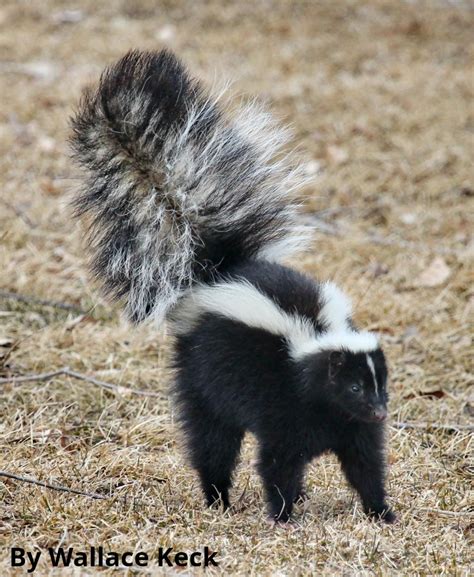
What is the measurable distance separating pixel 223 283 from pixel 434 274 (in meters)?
2.71

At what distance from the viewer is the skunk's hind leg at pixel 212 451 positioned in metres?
3.43

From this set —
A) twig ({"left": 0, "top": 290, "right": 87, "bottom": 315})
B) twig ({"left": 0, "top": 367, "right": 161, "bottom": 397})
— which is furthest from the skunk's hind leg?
twig ({"left": 0, "top": 290, "right": 87, "bottom": 315})

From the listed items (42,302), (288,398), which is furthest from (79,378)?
(288,398)

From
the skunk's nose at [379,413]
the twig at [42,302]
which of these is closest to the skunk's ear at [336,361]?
the skunk's nose at [379,413]

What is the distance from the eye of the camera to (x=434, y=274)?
573 cm

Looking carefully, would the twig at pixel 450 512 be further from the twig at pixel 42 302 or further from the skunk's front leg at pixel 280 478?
the twig at pixel 42 302

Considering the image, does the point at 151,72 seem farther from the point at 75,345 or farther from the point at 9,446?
the point at 75,345

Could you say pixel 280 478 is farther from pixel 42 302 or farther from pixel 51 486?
pixel 42 302

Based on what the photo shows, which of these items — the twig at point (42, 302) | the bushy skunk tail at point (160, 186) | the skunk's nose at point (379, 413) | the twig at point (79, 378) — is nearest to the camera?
the skunk's nose at point (379, 413)

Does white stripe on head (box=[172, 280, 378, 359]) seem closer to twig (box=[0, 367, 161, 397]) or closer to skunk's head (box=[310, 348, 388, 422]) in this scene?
skunk's head (box=[310, 348, 388, 422])

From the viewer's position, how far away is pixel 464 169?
23.5 feet

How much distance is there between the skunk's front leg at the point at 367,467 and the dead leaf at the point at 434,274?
247cm

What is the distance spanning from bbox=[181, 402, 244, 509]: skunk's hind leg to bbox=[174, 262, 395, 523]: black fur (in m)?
0.09

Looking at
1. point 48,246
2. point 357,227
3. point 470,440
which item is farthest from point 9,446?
point 357,227
